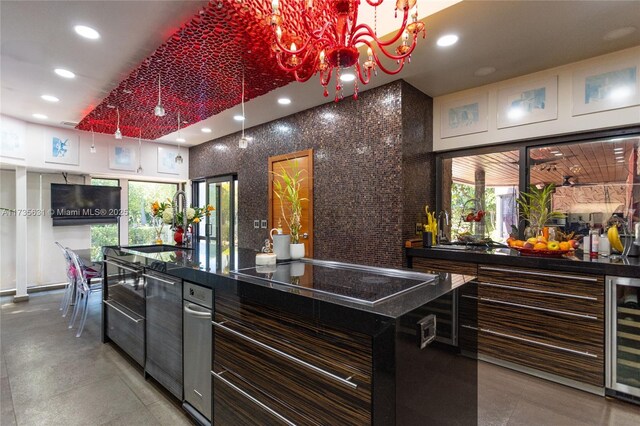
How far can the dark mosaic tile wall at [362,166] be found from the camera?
3277 mm

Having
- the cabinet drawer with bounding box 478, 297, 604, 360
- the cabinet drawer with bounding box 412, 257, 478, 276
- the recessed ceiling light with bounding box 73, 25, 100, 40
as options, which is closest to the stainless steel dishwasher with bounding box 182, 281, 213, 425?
the cabinet drawer with bounding box 412, 257, 478, 276

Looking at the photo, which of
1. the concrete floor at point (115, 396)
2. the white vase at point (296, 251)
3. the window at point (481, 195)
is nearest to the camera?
the concrete floor at point (115, 396)

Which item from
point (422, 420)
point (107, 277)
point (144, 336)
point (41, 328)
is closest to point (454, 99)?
point (422, 420)

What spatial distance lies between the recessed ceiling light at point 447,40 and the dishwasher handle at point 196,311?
2.67 metres

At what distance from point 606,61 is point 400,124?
178cm

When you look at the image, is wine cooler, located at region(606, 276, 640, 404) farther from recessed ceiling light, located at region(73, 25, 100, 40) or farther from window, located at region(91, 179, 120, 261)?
window, located at region(91, 179, 120, 261)

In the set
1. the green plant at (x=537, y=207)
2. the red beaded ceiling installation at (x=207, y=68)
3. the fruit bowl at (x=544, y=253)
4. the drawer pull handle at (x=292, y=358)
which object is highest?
the red beaded ceiling installation at (x=207, y=68)

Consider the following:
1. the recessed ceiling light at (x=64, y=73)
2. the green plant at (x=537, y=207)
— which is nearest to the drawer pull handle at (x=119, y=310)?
the recessed ceiling light at (x=64, y=73)

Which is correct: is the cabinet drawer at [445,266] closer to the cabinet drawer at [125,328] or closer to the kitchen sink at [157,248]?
the kitchen sink at [157,248]

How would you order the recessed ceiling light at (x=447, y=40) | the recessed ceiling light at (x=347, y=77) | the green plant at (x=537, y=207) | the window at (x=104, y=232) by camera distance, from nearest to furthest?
→ 1. the recessed ceiling light at (x=447, y=40)
2. the green plant at (x=537, y=207)
3. the recessed ceiling light at (x=347, y=77)
4. the window at (x=104, y=232)

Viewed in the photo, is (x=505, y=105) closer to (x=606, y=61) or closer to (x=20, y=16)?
(x=606, y=61)

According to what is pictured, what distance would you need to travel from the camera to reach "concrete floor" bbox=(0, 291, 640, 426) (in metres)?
2.01

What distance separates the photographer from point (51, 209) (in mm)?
5293

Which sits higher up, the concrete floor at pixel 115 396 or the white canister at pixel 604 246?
the white canister at pixel 604 246
